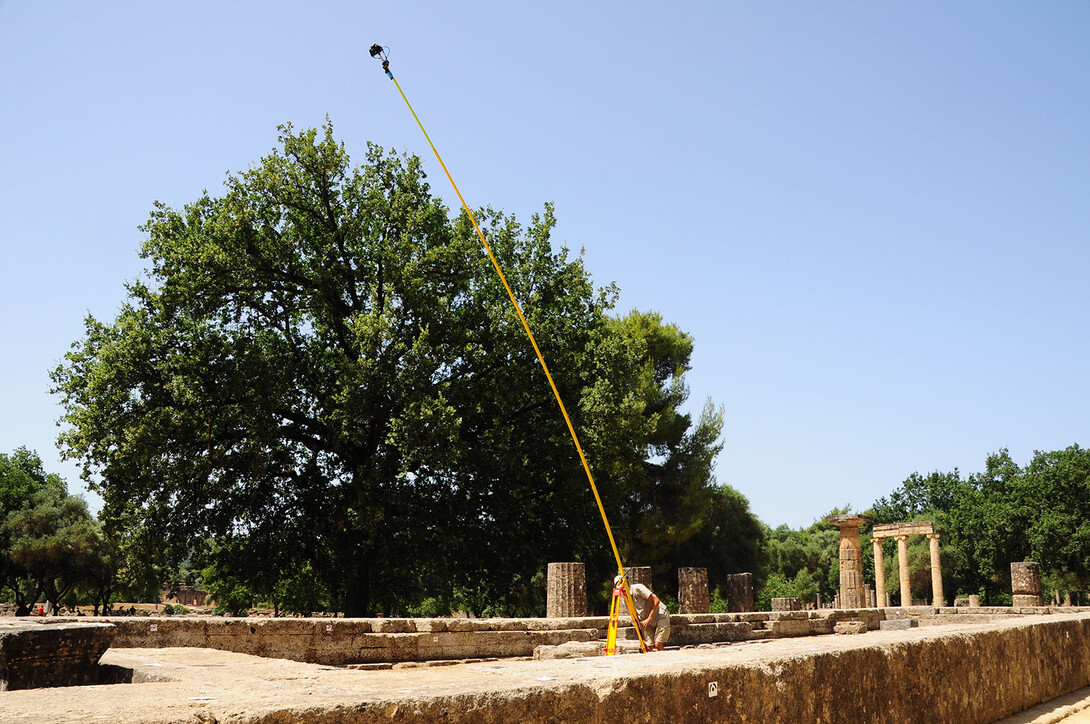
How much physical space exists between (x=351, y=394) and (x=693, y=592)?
9.33 metres

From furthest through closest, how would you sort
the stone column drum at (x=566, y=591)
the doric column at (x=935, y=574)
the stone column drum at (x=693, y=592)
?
the doric column at (x=935, y=574)
the stone column drum at (x=693, y=592)
the stone column drum at (x=566, y=591)

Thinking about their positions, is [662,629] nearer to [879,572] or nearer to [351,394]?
[351,394]

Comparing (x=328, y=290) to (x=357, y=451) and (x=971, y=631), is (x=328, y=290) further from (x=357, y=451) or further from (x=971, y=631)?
(x=971, y=631)

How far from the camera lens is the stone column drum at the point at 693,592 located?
18.9 m

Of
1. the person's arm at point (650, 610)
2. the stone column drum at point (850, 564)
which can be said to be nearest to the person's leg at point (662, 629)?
the person's arm at point (650, 610)

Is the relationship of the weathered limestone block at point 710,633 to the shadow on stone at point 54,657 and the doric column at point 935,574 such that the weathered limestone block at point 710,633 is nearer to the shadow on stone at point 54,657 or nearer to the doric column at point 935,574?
the shadow on stone at point 54,657

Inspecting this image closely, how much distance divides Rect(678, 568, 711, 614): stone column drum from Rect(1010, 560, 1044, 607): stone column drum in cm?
1223

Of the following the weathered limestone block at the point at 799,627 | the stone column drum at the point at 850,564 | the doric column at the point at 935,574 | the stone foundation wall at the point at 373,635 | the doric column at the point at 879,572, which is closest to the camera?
the stone foundation wall at the point at 373,635

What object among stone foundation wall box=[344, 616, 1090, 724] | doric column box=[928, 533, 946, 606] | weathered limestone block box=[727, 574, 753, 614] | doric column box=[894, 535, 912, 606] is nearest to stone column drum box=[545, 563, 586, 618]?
weathered limestone block box=[727, 574, 753, 614]

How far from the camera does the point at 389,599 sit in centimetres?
2234

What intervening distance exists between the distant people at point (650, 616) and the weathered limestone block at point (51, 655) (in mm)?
6986

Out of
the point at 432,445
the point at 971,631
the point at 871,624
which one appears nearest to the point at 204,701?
the point at 971,631

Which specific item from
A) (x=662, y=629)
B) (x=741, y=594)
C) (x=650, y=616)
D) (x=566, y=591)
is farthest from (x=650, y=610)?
(x=741, y=594)

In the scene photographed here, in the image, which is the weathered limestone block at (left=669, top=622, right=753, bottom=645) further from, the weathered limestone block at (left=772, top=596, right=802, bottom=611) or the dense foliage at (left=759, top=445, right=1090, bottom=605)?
the dense foliage at (left=759, top=445, right=1090, bottom=605)
